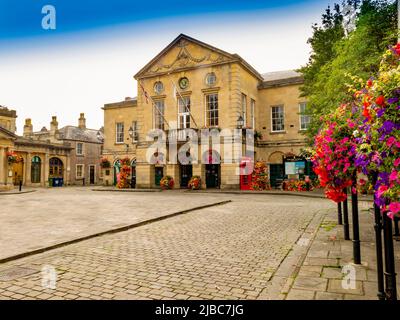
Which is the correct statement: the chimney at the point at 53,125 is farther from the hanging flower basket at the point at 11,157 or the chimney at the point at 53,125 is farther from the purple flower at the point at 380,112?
the purple flower at the point at 380,112

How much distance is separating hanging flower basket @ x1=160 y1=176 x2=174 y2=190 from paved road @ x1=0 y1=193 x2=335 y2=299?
1660 centimetres

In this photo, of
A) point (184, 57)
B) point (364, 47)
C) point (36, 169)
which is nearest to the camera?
point (364, 47)

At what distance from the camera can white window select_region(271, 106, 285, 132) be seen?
26.0 meters

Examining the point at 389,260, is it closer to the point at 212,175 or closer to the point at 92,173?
the point at 212,175

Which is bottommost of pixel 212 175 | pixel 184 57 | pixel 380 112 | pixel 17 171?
pixel 212 175

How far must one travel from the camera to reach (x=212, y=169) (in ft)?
81.7

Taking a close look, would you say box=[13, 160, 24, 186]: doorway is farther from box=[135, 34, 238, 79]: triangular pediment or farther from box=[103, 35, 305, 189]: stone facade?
box=[135, 34, 238, 79]: triangular pediment

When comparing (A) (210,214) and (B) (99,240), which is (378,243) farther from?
(A) (210,214)

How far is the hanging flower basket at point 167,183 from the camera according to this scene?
24.8 m

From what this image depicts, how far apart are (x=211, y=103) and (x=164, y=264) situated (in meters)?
20.7

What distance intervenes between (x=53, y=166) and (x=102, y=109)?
12.3 meters

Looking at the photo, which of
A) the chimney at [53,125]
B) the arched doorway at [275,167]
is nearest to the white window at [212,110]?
the arched doorway at [275,167]

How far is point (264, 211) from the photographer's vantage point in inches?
438

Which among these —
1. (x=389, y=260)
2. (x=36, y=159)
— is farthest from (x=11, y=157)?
(x=389, y=260)
